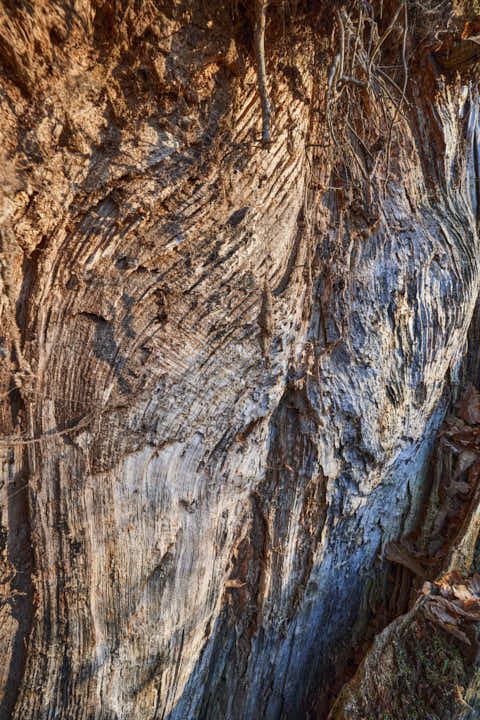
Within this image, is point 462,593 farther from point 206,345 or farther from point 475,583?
point 206,345

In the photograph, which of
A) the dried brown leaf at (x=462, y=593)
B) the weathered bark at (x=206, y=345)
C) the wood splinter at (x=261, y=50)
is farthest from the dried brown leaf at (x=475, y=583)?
the wood splinter at (x=261, y=50)

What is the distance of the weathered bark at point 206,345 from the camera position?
5.67 ft

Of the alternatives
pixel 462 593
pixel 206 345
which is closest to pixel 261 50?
pixel 206 345

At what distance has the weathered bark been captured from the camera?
68.1 inches

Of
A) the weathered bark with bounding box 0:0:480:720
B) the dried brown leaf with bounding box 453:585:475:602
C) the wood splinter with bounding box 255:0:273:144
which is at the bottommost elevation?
the dried brown leaf with bounding box 453:585:475:602

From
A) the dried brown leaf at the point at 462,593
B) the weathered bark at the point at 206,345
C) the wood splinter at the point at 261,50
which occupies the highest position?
the wood splinter at the point at 261,50

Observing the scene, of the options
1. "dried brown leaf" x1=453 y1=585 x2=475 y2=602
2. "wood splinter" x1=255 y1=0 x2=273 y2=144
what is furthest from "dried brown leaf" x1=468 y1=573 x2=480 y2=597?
"wood splinter" x1=255 y1=0 x2=273 y2=144

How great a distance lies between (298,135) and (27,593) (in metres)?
2.88

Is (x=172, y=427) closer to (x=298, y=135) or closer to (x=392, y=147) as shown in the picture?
(x=298, y=135)

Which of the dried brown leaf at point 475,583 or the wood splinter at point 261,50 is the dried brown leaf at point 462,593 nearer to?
the dried brown leaf at point 475,583

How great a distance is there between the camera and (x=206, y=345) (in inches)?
80.5

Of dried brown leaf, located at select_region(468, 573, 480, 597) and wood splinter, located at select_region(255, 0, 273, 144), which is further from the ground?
wood splinter, located at select_region(255, 0, 273, 144)

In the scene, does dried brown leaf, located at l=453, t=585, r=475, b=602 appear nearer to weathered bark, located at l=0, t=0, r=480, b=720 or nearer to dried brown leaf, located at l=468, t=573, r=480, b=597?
dried brown leaf, located at l=468, t=573, r=480, b=597

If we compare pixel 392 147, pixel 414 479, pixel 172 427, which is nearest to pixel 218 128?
pixel 392 147
